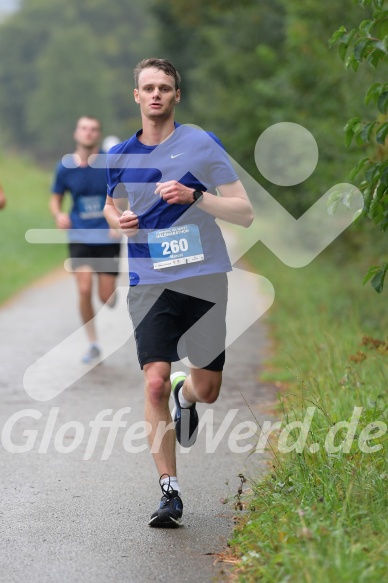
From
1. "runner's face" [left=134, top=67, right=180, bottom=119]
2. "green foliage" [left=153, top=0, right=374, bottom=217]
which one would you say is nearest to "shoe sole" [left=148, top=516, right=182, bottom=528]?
"runner's face" [left=134, top=67, right=180, bottom=119]

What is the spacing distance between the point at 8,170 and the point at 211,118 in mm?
26061

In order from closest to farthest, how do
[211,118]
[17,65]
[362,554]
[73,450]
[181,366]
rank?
[362,554] < [73,450] < [181,366] < [211,118] < [17,65]

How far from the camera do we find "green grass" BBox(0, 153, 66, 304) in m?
21.4

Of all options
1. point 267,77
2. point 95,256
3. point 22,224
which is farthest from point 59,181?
point 22,224

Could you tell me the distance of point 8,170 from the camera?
5644 centimetres

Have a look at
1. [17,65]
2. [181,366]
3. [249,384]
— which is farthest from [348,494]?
[17,65]

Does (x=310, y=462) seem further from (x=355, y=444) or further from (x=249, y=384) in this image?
(x=249, y=384)

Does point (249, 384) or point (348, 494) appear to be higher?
point (249, 384)

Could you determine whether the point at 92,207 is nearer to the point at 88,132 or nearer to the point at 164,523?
the point at 88,132

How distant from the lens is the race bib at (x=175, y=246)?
566 cm

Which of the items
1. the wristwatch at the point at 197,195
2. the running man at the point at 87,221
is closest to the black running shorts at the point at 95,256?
the running man at the point at 87,221

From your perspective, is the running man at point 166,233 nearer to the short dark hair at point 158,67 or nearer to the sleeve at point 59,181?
the short dark hair at point 158,67

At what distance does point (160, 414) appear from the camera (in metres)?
5.68

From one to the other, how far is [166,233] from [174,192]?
0.36m
